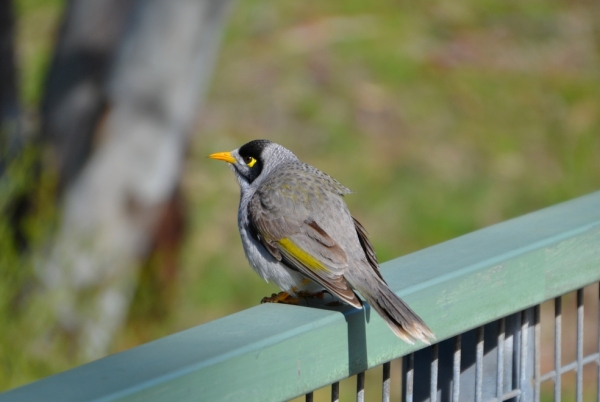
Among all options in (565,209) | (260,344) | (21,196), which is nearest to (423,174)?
(21,196)

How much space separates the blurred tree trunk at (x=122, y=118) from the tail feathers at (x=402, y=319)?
5.22m

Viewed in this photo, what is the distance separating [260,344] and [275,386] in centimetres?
11

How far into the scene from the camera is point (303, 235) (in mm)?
3965

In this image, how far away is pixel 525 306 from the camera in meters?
2.94

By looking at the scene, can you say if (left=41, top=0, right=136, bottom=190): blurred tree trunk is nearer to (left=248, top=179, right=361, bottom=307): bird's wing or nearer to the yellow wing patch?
(left=248, top=179, right=361, bottom=307): bird's wing

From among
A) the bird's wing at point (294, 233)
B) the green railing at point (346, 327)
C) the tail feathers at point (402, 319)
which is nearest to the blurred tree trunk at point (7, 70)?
the bird's wing at point (294, 233)

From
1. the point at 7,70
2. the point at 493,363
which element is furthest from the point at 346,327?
the point at 7,70

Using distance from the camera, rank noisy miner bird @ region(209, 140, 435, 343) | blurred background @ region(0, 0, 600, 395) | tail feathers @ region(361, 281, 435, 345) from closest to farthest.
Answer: tail feathers @ region(361, 281, 435, 345) → noisy miner bird @ region(209, 140, 435, 343) → blurred background @ region(0, 0, 600, 395)

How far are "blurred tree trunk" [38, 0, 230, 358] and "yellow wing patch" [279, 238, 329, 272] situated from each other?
13.1 ft

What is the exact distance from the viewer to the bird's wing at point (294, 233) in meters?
3.64

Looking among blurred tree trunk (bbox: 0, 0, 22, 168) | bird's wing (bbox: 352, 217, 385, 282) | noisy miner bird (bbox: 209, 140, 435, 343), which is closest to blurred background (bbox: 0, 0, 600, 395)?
blurred tree trunk (bbox: 0, 0, 22, 168)

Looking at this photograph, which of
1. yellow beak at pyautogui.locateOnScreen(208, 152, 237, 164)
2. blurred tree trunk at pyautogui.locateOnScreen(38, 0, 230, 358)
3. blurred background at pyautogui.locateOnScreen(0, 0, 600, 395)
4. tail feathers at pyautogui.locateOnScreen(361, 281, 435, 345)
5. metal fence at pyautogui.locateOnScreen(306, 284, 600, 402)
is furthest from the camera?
blurred tree trunk at pyautogui.locateOnScreen(38, 0, 230, 358)

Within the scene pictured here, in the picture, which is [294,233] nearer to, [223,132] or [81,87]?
[81,87]

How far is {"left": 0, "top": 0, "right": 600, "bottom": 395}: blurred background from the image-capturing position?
7.67m
